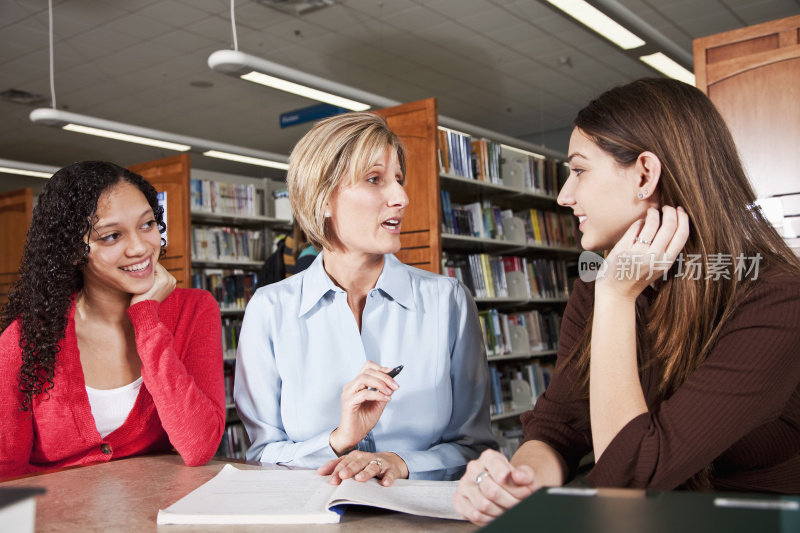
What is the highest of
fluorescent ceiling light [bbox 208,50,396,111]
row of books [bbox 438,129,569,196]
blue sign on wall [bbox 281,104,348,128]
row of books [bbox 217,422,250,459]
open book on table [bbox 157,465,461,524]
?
blue sign on wall [bbox 281,104,348,128]

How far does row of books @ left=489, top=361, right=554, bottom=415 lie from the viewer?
4734mm

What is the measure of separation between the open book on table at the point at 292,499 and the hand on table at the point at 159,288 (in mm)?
637

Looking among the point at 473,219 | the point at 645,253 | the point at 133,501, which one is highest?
the point at 473,219

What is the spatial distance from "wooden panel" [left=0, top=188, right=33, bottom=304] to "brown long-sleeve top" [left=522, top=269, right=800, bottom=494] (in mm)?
7489

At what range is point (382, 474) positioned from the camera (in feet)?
4.06

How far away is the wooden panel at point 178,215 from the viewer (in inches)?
211

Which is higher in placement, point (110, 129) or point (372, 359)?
point (110, 129)

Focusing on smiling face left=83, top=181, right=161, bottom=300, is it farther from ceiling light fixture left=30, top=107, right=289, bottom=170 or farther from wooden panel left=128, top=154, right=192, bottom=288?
wooden panel left=128, top=154, right=192, bottom=288

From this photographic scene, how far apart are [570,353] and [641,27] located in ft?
12.5

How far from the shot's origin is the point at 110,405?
5.43 feet

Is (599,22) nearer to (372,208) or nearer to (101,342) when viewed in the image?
(372,208)

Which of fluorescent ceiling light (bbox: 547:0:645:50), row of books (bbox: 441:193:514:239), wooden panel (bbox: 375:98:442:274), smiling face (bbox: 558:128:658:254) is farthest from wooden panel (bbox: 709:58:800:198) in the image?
smiling face (bbox: 558:128:658:254)

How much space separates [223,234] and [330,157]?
4836mm

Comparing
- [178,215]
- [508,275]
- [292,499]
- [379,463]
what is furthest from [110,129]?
[292,499]
